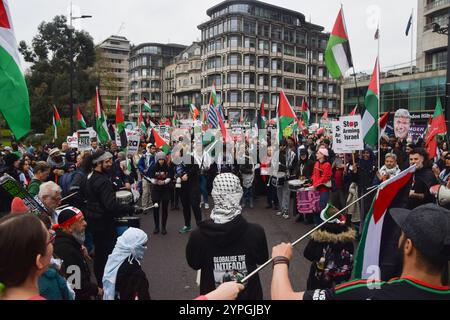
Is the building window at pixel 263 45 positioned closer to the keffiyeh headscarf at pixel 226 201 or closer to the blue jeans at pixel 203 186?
the blue jeans at pixel 203 186

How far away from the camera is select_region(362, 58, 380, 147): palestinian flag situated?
25.4ft

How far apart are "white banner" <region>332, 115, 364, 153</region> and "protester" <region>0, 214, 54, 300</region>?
277 inches

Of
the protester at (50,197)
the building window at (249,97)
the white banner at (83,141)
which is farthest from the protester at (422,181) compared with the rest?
the building window at (249,97)

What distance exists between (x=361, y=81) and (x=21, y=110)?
48.4 meters

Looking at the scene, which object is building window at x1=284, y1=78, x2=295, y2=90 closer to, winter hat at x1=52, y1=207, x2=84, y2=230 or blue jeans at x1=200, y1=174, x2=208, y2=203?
blue jeans at x1=200, y1=174, x2=208, y2=203

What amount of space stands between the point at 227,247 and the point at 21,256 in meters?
1.51

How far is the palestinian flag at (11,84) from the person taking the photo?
3400 millimetres

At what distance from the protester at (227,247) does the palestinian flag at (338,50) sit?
6274 millimetres

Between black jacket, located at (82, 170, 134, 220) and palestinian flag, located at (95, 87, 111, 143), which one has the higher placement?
palestinian flag, located at (95, 87, 111, 143)

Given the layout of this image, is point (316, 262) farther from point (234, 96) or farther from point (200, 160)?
point (234, 96)

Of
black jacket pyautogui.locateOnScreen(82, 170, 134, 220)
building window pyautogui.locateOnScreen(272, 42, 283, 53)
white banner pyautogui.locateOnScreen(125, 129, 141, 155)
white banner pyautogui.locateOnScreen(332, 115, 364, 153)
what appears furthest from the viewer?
building window pyautogui.locateOnScreen(272, 42, 283, 53)

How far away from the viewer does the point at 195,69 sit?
91.6 meters

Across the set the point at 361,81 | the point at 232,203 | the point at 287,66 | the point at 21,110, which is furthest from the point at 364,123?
the point at 287,66

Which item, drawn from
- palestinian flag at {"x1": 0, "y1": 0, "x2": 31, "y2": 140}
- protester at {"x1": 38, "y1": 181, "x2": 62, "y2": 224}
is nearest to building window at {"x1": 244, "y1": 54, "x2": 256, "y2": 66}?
protester at {"x1": 38, "y1": 181, "x2": 62, "y2": 224}
